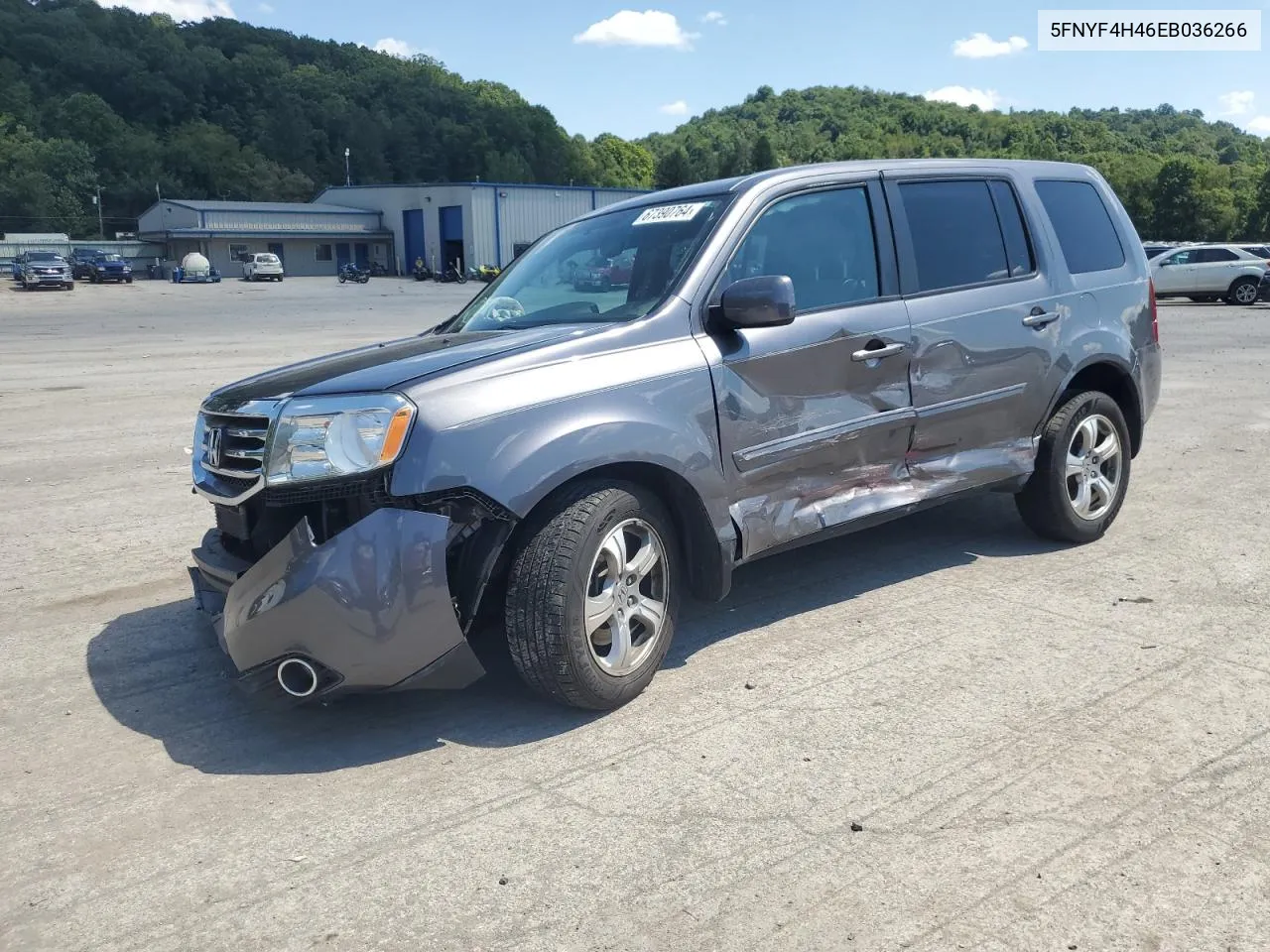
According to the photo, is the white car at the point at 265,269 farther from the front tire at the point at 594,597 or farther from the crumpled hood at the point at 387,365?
the front tire at the point at 594,597

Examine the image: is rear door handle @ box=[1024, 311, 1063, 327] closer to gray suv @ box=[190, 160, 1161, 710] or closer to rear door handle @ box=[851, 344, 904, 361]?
gray suv @ box=[190, 160, 1161, 710]

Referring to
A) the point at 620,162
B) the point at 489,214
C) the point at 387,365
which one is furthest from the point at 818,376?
the point at 620,162

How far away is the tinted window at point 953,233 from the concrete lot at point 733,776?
146 cm

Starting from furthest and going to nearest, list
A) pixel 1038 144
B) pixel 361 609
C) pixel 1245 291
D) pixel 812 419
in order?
pixel 1038 144, pixel 1245 291, pixel 812 419, pixel 361 609

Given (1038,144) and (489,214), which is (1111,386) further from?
(1038,144)

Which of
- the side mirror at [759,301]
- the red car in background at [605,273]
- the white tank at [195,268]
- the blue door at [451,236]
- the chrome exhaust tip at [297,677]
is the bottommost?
the chrome exhaust tip at [297,677]

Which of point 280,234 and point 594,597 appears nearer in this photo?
point 594,597

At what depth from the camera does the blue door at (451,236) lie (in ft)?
228

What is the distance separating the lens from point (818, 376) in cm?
431

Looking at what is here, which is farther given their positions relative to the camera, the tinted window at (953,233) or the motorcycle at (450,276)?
the motorcycle at (450,276)

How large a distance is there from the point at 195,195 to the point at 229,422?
126m

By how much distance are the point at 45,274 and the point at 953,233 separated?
188 feet

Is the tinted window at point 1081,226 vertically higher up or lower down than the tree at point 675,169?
lower down

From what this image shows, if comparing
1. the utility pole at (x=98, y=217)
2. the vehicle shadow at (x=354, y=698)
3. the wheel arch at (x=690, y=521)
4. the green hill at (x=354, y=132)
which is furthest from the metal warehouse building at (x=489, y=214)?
the wheel arch at (x=690, y=521)
